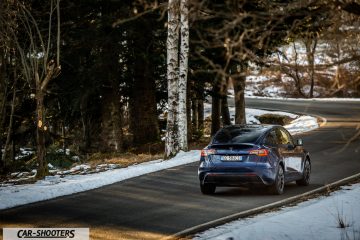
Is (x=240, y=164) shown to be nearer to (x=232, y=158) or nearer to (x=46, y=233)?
(x=232, y=158)

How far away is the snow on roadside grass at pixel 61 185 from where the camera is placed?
42.8 ft

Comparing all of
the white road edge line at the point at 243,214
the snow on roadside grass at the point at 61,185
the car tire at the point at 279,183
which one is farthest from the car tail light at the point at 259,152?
the snow on roadside grass at the point at 61,185

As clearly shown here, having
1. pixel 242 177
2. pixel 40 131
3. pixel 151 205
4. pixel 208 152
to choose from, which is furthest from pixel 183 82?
pixel 151 205

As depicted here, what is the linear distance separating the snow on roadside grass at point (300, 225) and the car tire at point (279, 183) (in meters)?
1.25

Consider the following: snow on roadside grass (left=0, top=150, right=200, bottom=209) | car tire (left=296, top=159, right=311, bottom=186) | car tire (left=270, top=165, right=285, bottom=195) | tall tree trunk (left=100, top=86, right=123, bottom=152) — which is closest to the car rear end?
car tire (left=270, top=165, right=285, bottom=195)

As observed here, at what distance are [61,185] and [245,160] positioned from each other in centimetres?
496

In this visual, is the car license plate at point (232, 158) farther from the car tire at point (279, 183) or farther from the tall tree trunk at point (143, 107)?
the tall tree trunk at point (143, 107)

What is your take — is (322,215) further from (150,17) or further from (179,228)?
(150,17)

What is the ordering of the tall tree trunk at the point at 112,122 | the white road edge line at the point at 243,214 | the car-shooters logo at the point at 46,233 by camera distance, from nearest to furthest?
the car-shooters logo at the point at 46,233, the white road edge line at the point at 243,214, the tall tree trunk at the point at 112,122


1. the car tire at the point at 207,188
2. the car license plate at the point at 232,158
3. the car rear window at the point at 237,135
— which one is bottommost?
the car tire at the point at 207,188

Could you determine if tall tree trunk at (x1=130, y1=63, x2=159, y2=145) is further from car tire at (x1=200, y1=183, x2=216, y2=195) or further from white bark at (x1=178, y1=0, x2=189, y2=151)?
car tire at (x1=200, y1=183, x2=216, y2=195)

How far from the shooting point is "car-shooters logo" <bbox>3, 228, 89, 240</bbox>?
9414 millimetres

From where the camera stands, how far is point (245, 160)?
13.2 m

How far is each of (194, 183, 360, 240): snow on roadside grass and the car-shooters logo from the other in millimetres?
1963
